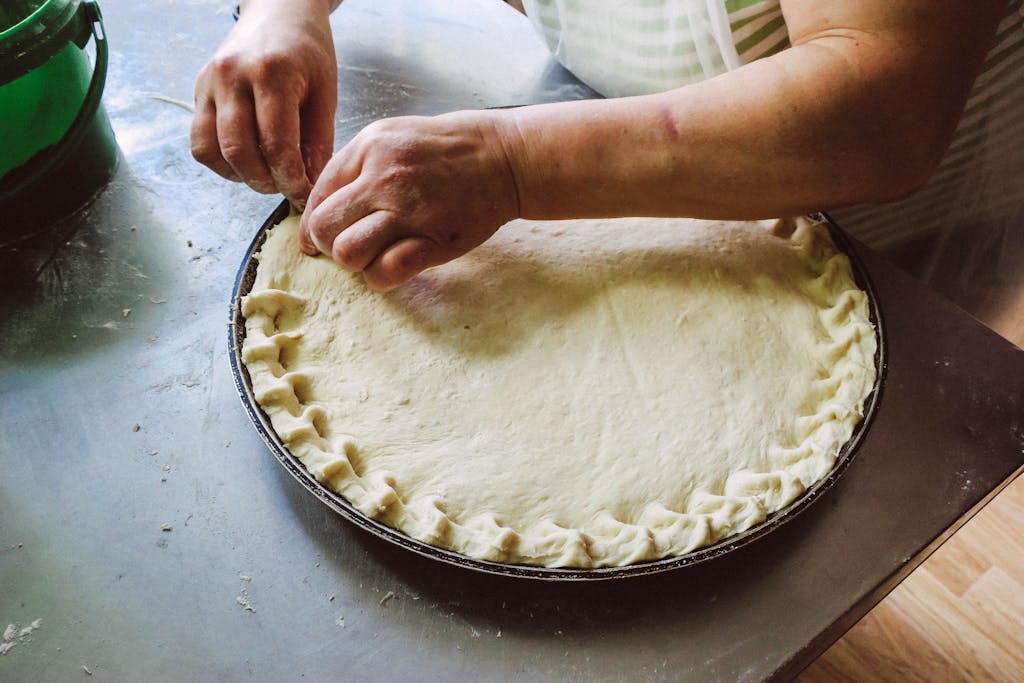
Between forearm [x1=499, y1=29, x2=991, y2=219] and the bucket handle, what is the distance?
2.07 feet

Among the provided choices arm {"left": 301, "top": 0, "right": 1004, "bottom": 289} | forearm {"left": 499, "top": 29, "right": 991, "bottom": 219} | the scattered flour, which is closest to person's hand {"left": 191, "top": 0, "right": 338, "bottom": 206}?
arm {"left": 301, "top": 0, "right": 1004, "bottom": 289}

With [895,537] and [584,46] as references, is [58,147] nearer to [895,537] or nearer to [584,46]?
[584,46]

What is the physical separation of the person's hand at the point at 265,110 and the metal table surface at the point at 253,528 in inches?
6.2

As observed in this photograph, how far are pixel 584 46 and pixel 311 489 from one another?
0.90m

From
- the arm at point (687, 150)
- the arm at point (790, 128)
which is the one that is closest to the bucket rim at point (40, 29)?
the arm at point (687, 150)

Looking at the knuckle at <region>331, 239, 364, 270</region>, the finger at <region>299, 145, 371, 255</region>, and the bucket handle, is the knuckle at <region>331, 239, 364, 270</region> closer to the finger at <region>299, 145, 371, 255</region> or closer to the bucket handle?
the finger at <region>299, 145, 371, 255</region>

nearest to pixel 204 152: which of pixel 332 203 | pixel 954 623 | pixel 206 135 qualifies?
pixel 206 135

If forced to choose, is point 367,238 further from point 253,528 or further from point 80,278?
point 80,278

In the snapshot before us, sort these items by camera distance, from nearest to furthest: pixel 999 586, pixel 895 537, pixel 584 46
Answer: pixel 895 537
pixel 584 46
pixel 999 586

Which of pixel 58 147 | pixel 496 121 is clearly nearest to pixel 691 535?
pixel 496 121

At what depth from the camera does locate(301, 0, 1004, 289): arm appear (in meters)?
0.81

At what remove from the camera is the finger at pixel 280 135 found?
3.26 feet

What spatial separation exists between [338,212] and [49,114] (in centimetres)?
50

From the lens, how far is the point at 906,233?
1321 millimetres
